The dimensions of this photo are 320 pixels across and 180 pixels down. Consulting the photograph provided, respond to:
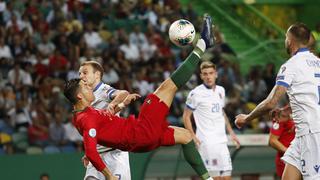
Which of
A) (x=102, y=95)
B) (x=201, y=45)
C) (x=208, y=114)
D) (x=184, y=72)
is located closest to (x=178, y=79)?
(x=184, y=72)

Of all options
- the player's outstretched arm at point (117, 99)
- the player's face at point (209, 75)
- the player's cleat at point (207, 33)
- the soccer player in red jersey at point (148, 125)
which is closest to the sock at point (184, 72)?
the soccer player in red jersey at point (148, 125)

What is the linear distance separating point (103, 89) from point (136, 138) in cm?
163

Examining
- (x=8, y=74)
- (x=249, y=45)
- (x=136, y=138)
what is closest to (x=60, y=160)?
(x=8, y=74)

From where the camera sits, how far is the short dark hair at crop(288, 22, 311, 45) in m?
9.87

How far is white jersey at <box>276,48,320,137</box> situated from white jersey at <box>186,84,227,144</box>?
471 centimetres

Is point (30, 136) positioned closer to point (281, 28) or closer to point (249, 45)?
point (249, 45)

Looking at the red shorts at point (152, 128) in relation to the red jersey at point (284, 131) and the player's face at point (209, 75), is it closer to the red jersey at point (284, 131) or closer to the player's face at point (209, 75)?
the red jersey at point (284, 131)

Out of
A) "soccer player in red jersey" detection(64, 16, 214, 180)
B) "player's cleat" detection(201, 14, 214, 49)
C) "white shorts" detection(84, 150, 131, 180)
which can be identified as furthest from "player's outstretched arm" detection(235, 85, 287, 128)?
"white shorts" detection(84, 150, 131, 180)

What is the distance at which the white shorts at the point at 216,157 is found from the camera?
14500mm

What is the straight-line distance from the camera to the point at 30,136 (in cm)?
1703

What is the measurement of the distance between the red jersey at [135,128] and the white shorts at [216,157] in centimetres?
481

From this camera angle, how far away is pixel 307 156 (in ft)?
32.3

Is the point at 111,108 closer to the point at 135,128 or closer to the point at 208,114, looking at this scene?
the point at 135,128

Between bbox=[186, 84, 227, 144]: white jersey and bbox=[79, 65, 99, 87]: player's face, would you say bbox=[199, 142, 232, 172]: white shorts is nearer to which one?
bbox=[186, 84, 227, 144]: white jersey
